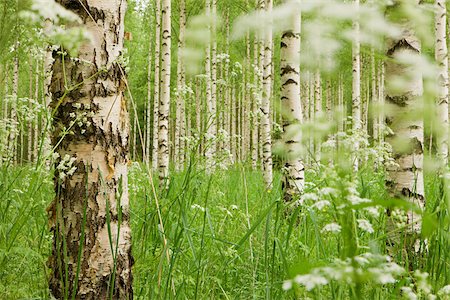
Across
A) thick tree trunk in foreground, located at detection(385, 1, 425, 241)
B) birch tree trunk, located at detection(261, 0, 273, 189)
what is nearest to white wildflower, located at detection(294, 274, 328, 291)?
thick tree trunk in foreground, located at detection(385, 1, 425, 241)

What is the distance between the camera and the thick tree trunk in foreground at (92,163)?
6.28 ft

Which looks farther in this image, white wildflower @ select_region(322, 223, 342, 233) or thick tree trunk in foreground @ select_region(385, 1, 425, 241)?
thick tree trunk in foreground @ select_region(385, 1, 425, 241)

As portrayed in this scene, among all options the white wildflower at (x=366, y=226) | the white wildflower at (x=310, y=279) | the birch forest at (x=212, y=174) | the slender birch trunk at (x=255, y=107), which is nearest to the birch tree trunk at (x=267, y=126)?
the slender birch trunk at (x=255, y=107)

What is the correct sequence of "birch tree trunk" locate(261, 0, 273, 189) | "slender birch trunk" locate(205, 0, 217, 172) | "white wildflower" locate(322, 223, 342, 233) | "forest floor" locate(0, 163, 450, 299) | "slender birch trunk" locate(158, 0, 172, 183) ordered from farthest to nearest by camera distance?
"slender birch trunk" locate(158, 0, 172, 183)
"birch tree trunk" locate(261, 0, 273, 189)
"slender birch trunk" locate(205, 0, 217, 172)
"forest floor" locate(0, 163, 450, 299)
"white wildflower" locate(322, 223, 342, 233)

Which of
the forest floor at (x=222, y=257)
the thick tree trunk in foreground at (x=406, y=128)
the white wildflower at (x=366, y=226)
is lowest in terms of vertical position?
the forest floor at (x=222, y=257)

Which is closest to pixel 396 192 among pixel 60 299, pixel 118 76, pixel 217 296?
pixel 217 296

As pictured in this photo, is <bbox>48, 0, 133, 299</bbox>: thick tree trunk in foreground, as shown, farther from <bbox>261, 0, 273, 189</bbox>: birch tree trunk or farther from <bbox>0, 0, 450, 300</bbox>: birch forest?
<bbox>261, 0, 273, 189</bbox>: birch tree trunk

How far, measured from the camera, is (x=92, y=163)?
195 centimetres

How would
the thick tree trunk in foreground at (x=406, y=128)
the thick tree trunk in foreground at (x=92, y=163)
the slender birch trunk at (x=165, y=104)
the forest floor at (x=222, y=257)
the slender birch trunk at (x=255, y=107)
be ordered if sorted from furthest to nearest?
the slender birch trunk at (x=165, y=104)
the slender birch trunk at (x=255, y=107)
the thick tree trunk in foreground at (x=406, y=128)
the thick tree trunk in foreground at (x=92, y=163)
the forest floor at (x=222, y=257)

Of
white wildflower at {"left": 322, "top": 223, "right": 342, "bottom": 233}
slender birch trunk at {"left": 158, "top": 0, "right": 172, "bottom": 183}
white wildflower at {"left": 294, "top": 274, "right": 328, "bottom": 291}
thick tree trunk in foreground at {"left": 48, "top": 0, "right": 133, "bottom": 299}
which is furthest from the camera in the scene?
slender birch trunk at {"left": 158, "top": 0, "right": 172, "bottom": 183}

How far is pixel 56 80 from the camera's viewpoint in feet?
6.68

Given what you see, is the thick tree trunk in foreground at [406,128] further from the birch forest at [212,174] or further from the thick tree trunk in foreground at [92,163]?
the thick tree trunk in foreground at [92,163]

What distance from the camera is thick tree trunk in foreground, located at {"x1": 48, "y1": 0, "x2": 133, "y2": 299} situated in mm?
1914

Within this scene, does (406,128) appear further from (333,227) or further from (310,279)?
(310,279)
